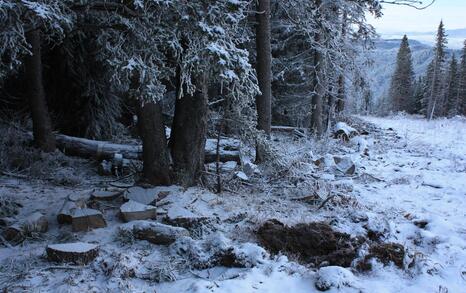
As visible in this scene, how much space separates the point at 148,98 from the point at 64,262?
2459 millimetres

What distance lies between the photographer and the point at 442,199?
820cm

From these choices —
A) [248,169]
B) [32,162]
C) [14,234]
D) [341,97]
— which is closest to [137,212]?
[14,234]

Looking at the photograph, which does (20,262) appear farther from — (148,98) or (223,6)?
(223,6)

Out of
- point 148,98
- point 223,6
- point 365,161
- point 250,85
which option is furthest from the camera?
point 365,161

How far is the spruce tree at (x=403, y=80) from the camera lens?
53656 millimetres

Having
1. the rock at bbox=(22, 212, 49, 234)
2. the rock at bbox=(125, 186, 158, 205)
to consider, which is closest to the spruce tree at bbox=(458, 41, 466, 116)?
the rock at bbox=(125, 186, 158, 205)

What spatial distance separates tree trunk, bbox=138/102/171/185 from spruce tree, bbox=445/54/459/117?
5219cm

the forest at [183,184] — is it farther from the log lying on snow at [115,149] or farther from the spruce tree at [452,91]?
the spruce tree at [452,91]

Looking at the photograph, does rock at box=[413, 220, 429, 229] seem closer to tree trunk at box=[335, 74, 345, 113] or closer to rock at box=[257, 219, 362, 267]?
rock at box=[257, 219, 362, 267]

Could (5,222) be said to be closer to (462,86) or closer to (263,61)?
(263,61)

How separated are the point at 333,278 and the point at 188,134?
3978mm

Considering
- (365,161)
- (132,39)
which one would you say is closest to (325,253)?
(132,39)

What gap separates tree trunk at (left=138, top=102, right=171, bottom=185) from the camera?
7.19 metres

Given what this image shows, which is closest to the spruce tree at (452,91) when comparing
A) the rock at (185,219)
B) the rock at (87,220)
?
the rock at (185,219)
